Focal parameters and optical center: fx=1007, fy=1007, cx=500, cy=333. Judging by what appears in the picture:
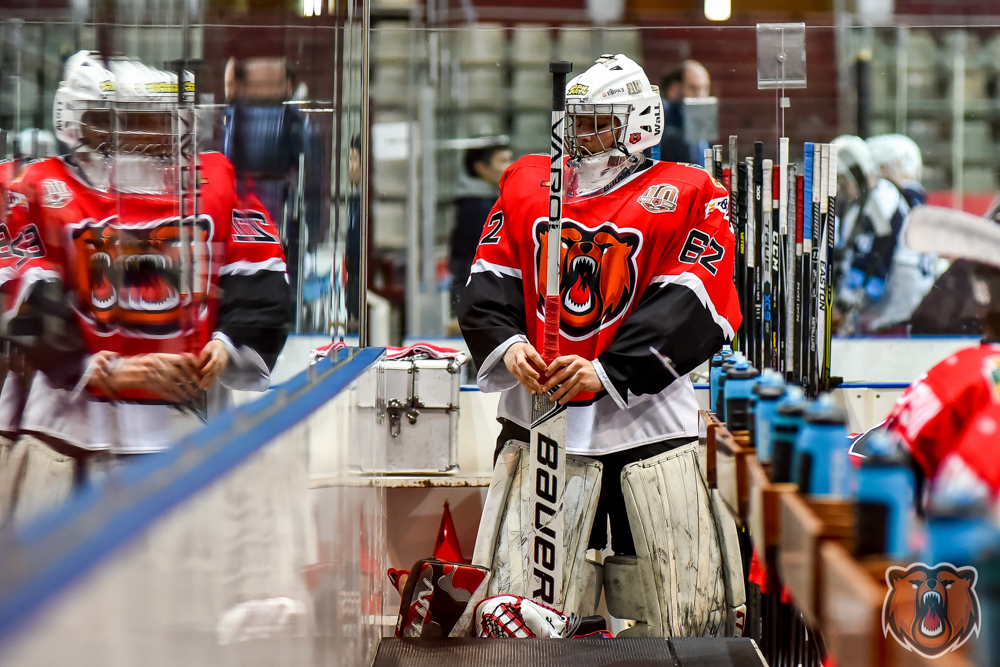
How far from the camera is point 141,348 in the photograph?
2.36 ft

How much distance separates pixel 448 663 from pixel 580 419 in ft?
2.43

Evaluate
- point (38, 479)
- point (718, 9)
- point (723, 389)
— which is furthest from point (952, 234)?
point (718, 9)

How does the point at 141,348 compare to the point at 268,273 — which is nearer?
the point at 141,348

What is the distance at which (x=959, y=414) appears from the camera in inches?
36.9

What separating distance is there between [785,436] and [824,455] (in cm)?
11

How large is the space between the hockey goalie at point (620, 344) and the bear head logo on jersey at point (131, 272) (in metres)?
1.35

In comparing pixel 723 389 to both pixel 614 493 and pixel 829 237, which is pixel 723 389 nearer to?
pixel 614 493

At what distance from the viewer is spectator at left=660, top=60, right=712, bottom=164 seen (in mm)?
3457

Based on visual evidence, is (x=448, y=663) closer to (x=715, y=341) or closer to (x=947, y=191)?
(x=715, y=341)

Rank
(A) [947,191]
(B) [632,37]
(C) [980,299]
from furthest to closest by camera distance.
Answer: (A) [947,191], (B) [632,37], (C) [980,299]

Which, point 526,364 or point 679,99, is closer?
point 526,364

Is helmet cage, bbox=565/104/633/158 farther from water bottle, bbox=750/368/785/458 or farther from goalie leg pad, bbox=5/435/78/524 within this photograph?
goalie leg pad, bbox=5/435/78/524

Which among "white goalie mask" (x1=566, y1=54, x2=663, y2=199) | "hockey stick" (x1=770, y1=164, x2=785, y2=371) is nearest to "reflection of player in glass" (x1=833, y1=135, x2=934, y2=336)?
"hockey stick" (x1=770, y1=164, x2=785, y2=371)

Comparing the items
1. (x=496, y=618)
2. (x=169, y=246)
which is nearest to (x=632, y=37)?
(x=496, y=618)
